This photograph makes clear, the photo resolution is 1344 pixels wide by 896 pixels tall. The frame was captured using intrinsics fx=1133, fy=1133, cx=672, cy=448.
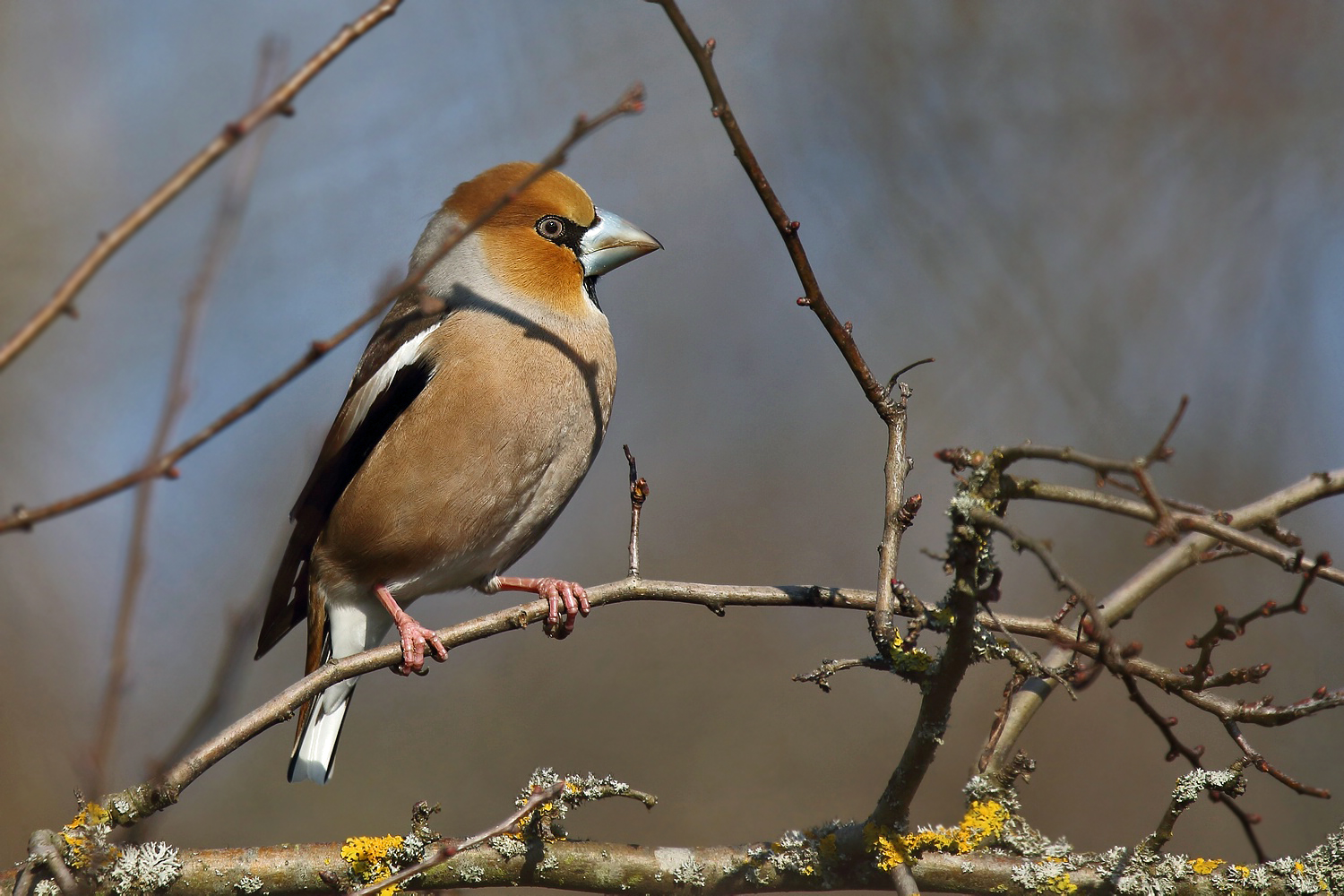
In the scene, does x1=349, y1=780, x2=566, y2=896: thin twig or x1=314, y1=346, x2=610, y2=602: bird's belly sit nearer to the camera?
x1=349, y1=780, x2=566, y2=896: thin twig

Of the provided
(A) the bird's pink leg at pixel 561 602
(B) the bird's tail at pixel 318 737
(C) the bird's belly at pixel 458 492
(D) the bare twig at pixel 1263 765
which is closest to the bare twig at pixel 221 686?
(A) the bird's pink leg at pixel 561 602

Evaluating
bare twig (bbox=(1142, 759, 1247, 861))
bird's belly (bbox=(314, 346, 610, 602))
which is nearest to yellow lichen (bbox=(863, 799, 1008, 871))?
bare twig (bbox=(1142, 759, 1247, 861))

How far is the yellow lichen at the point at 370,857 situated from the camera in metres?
2.88

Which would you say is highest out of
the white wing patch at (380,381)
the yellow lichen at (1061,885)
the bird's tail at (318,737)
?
the white wing patch at (380,381)

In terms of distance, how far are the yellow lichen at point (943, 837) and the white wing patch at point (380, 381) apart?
2.43m

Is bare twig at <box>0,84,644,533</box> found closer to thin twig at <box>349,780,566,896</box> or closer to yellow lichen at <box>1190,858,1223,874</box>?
thin twig at <box>349,780,566,896</box>

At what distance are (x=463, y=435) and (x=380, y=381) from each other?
473 mm

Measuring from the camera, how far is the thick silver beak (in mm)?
4703

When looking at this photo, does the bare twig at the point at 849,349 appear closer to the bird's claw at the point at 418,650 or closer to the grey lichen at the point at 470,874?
the grey lichen at the point at 470,874

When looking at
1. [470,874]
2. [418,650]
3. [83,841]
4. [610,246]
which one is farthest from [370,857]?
[610,246]

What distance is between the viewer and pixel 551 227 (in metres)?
4.73

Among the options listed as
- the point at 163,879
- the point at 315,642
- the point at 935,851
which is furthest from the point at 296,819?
the point at 935,851

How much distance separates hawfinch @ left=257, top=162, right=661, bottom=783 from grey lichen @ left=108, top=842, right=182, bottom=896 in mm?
1077

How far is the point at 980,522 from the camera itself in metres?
2.06
